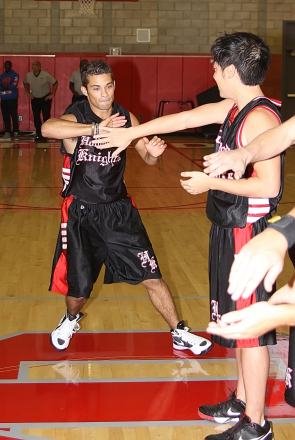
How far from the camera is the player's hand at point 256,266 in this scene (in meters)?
1.21

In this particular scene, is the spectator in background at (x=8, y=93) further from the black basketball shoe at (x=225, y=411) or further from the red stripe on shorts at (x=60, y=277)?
the black basketball shoe at (x=225, y=411)

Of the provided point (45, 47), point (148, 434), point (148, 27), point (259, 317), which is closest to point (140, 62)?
point (148, 27)

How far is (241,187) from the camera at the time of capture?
88.0 inches

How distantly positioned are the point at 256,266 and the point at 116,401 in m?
1.99

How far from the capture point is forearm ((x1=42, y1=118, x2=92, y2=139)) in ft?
10.5

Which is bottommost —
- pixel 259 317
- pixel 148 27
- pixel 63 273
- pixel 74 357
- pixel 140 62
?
pixel 74 357

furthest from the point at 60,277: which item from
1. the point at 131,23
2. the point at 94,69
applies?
the point at 131,23

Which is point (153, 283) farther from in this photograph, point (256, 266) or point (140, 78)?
point (140, 78)

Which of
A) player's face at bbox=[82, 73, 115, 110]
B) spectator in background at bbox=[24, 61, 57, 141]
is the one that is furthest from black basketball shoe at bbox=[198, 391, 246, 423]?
spectator in background at bbox=[24, 61, 57, 141]

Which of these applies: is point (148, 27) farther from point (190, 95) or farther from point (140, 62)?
point (190, 95)

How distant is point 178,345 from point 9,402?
3.72ft

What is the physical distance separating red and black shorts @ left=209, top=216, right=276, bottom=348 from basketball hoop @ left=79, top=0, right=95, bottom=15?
590 inches

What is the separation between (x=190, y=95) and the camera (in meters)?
17.1

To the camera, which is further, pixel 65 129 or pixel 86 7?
pixel 86 7
